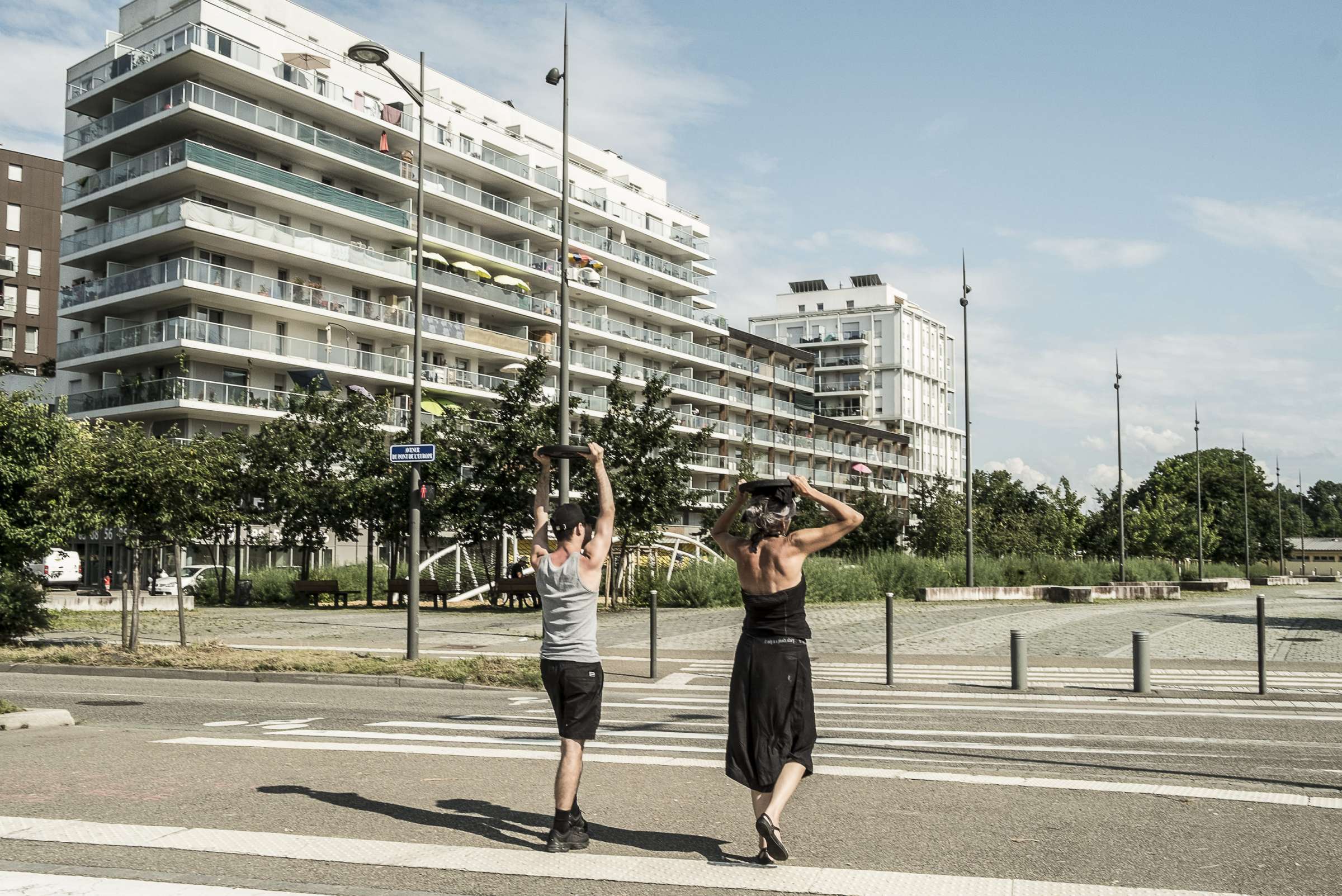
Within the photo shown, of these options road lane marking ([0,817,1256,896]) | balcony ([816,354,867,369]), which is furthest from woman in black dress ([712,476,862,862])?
balcony ([816,354,867,369])

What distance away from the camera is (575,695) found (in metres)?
5.95

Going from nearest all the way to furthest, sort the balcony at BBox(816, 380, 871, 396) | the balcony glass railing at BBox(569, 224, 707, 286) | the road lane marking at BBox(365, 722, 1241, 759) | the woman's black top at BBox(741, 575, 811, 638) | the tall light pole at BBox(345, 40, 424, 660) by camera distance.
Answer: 1. the woman's black top at BBox(741, 575, 811, 638)
2. the road lane marking at BBox(365, 722, 1241, 759)
3. the tall light pole at BBox(345, 40, 424, 660)
4. the balcony glass railing at BBox(569, 224, 707, 286)
5. the balcony at BBox(816, 380, 871, 396)

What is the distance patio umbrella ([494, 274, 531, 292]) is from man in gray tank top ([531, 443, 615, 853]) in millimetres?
56209

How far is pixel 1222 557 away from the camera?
99.6 m

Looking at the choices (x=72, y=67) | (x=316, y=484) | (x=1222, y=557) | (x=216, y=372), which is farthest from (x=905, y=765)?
(x=1222, y=557)

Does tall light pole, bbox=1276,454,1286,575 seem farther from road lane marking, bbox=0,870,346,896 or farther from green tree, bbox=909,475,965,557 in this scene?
road lane marking, bbox=0,870,346,896

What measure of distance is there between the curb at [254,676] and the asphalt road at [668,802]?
3042 mm

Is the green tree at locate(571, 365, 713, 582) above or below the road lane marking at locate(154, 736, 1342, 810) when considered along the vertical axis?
above

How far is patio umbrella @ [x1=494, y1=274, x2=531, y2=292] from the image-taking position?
61250mm

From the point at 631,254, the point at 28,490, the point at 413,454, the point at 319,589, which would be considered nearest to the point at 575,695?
the point at 413,454

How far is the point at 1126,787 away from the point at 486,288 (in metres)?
56.2

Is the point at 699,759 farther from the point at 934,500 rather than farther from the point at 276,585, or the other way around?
the point at 934,500

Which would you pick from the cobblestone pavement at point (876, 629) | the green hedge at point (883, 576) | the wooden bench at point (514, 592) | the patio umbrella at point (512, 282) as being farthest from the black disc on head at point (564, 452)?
the patio umbrella at point (512, 282)

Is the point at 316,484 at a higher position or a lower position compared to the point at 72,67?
lower
